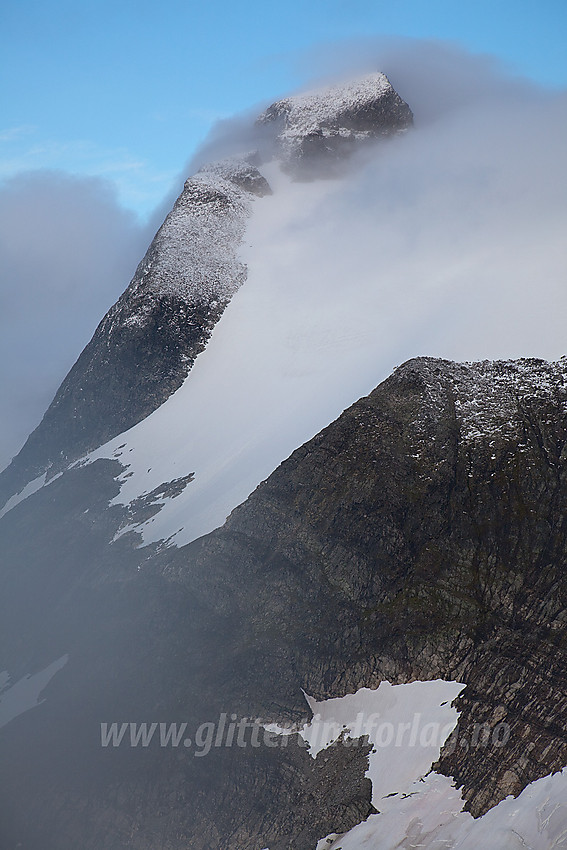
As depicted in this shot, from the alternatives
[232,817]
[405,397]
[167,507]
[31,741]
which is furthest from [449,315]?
[31,741]

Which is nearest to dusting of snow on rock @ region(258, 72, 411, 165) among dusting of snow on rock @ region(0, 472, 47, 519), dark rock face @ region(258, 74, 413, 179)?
dark rock face @ region(258, 74, 413, 179)

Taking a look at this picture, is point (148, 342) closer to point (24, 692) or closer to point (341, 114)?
point (24, 692)

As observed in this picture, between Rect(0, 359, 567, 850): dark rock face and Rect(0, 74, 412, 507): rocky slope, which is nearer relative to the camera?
Rect(0, 359, 567, 850): dark rock face

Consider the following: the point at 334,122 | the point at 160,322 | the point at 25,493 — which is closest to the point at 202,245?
the point at 160,322

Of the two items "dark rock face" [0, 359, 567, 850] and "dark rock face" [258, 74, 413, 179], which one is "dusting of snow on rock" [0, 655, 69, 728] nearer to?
"dark rock face" [0, 359, 567, 850]

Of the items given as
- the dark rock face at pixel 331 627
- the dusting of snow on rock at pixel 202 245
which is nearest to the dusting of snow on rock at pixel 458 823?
the dark rock face at pixel 331 627

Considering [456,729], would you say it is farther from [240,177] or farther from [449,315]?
[240,177]

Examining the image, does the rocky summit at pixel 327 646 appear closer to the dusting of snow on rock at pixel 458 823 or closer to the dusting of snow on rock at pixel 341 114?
the dusting of snow on rock at pixel 458 823
